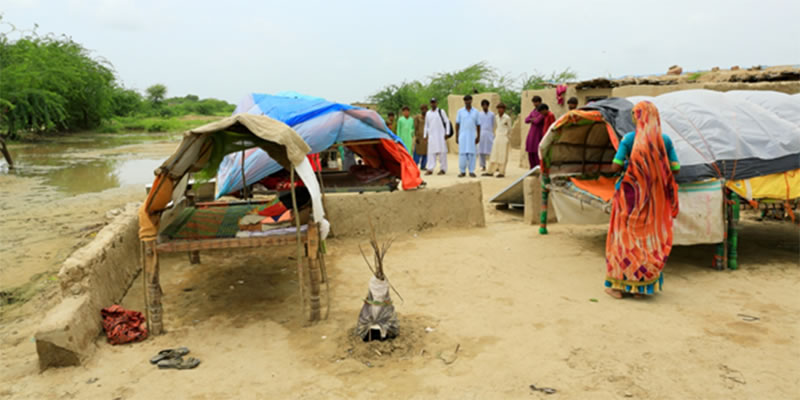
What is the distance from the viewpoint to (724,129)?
5562 mm

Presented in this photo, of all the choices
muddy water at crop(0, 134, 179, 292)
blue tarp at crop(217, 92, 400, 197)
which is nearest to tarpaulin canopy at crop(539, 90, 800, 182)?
blue tarp at crop(217, 92, 400, 197)

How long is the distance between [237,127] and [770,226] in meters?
6.68

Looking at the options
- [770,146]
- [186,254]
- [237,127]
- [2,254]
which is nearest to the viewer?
[237,127]

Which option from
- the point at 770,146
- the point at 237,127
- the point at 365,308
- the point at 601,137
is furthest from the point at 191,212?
the point at 770,146

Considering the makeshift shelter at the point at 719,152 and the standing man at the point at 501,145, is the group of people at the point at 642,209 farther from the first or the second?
the standing man at the point at 501,145

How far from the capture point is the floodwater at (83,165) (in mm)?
14320

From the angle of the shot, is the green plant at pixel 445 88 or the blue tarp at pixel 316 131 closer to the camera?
the blue tarp at pixel 316 131

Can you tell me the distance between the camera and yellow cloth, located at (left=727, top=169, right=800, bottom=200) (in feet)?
17.6

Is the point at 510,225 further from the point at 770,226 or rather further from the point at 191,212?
the point at 191,212

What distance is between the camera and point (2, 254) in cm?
720

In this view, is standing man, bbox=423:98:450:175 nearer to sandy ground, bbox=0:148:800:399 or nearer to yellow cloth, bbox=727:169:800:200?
sandy ground, bbox=0:148:800:399

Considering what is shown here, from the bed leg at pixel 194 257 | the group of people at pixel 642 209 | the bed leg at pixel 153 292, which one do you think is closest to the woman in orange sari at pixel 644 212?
the group of people at pixel 642 209

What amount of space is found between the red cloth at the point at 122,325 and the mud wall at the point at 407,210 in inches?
117

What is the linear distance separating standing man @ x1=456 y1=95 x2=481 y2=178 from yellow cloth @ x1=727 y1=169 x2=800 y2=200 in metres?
6.69
